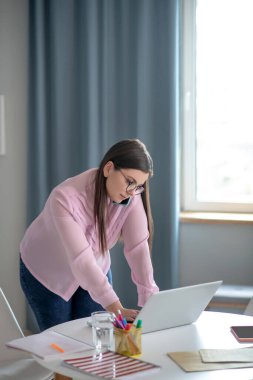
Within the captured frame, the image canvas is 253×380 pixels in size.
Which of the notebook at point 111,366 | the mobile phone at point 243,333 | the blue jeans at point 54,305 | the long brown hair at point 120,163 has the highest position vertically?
the long brown hair at point 120,163

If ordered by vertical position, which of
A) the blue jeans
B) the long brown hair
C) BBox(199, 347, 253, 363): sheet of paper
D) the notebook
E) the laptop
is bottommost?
the blue jeans

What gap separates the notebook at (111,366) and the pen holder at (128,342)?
25 mm

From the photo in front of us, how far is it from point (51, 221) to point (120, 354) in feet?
2.73

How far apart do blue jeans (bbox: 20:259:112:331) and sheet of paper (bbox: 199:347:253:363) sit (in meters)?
0.74

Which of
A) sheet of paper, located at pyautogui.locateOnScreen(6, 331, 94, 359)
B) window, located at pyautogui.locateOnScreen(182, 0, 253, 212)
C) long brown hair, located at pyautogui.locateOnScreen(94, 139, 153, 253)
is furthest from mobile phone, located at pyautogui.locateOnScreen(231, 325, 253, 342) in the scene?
window, located at pyautogui.locateOnScreen(182, 0, 253, 212)

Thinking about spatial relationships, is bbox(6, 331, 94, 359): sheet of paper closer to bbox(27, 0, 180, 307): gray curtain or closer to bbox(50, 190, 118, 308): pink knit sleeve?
bbox(50, 190, 118, 308): pink knit sleeve

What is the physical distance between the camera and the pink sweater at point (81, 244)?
2.37 m

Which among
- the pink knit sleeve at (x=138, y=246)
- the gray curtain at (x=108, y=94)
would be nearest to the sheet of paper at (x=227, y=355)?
the pink knit sleeve at (x=138, y=246)

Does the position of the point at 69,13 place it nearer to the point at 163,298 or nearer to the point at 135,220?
the point at 135,220

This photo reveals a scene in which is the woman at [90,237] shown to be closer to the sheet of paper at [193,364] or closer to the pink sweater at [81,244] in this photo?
the pink sweater at [81,244]

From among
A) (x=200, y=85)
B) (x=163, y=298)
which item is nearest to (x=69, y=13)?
(x=200, y=85)

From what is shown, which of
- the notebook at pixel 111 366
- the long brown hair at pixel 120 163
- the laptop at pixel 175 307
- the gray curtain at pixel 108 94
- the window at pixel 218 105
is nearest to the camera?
the notebook at pixel 111 366

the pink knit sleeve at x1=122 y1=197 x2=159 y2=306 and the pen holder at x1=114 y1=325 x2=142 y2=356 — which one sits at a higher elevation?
the pink knit sleeve at x1=122 y1=197 x2=159 y2=306

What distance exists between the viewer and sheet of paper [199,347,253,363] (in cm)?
197
